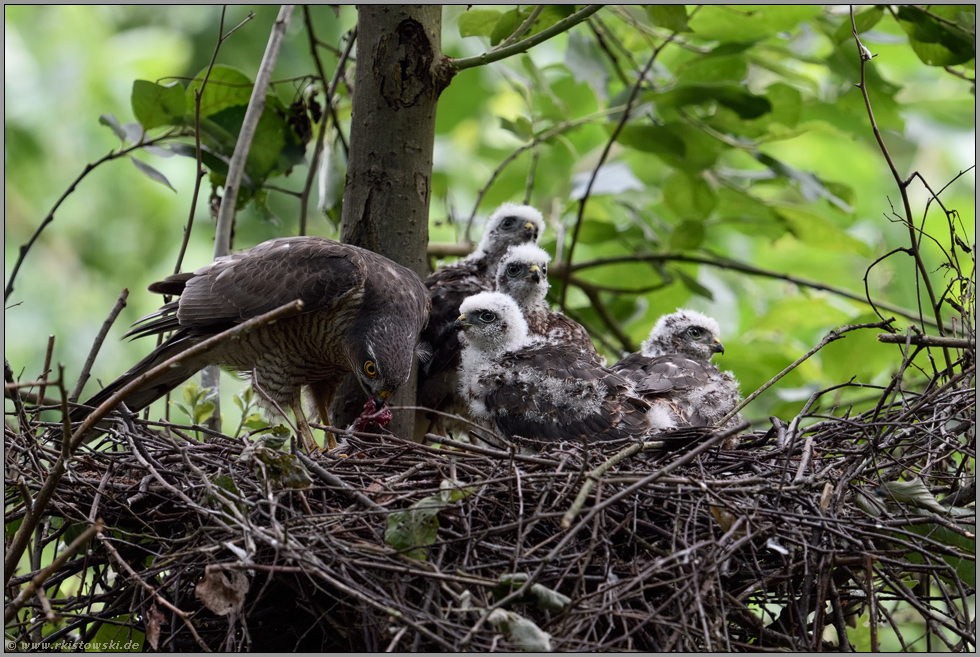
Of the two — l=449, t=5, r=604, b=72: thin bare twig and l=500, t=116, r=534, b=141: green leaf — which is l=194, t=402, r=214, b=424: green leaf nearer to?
l=449, t=5, r=604, b=72: thin bare twig

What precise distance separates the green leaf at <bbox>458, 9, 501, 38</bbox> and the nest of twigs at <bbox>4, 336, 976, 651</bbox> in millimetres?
2092

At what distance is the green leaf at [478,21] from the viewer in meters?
3.69

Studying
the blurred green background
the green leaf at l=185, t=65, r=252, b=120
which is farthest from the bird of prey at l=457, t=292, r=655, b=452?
the green leaf at l=185, t=65, r=252, b=120

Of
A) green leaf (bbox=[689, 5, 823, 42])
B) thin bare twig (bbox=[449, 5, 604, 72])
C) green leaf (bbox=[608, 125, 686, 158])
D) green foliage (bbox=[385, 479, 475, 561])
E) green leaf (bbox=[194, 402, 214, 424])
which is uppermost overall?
green leaf (bbox=[689, 5, 823, 42])

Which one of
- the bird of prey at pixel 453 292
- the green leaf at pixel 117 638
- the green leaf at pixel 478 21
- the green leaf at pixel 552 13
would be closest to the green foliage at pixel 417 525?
the green leaf at pixel 117 638

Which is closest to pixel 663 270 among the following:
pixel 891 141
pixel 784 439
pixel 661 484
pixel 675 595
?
pixel 784 439

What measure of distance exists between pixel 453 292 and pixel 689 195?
1.43 metres

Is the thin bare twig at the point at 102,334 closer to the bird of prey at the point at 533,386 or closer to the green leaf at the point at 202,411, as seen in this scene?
the green leaf at the point at 202,411

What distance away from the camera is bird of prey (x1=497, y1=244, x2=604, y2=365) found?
386cm

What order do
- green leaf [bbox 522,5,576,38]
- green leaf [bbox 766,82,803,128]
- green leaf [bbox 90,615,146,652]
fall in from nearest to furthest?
green leaf [bbox 90,615,146,652] → green leaf [bbox 522,5,576,38] → green leaf [bbox 766,82,803,128]

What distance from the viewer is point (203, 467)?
2492 millimetres

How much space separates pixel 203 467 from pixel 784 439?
1833 mm

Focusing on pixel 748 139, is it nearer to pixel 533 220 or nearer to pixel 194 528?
pixel 533 220

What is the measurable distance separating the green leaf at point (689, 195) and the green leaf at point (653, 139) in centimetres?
25
